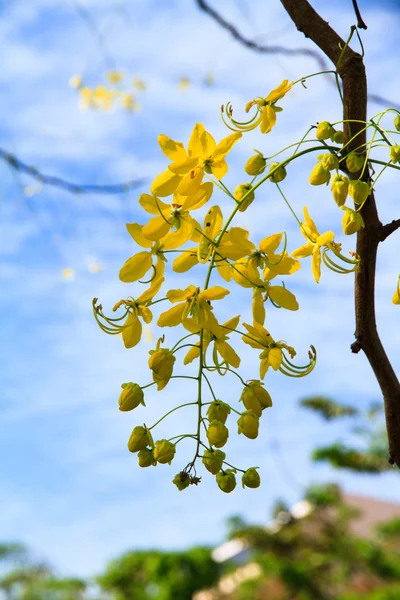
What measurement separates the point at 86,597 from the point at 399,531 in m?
2.35

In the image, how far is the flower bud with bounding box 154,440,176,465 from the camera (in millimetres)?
663

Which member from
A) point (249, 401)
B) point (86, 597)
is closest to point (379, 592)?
point (86, 597)

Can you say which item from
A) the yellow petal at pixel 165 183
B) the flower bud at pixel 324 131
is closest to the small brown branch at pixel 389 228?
the flower bud at pixel 324 131

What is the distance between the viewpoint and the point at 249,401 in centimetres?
69

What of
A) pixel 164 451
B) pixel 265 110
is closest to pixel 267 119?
pixel 265 110

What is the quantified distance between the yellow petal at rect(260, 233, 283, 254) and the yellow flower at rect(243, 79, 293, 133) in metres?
0.12

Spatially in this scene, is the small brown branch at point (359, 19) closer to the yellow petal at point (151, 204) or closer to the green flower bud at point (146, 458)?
the yellow petal at point (151, 204)

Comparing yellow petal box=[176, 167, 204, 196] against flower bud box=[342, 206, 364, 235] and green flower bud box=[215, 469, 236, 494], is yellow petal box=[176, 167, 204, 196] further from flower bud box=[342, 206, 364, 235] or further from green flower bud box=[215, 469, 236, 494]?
green flower bud box=[215, 469, 236, 494]

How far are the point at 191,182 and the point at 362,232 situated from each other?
0.59 feet

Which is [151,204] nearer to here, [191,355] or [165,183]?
[165,183]

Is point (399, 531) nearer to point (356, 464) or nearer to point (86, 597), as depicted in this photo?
point (356, 464)

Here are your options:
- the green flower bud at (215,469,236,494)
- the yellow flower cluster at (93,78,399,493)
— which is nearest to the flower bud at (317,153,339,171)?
the yellow flower cluster at (93,78,399,493)

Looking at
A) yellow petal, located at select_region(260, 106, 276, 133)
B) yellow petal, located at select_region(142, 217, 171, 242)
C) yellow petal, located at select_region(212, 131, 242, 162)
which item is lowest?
yellow petal, located at select_region(142, 217, 171, 242)

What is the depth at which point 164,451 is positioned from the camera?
0.66 m
